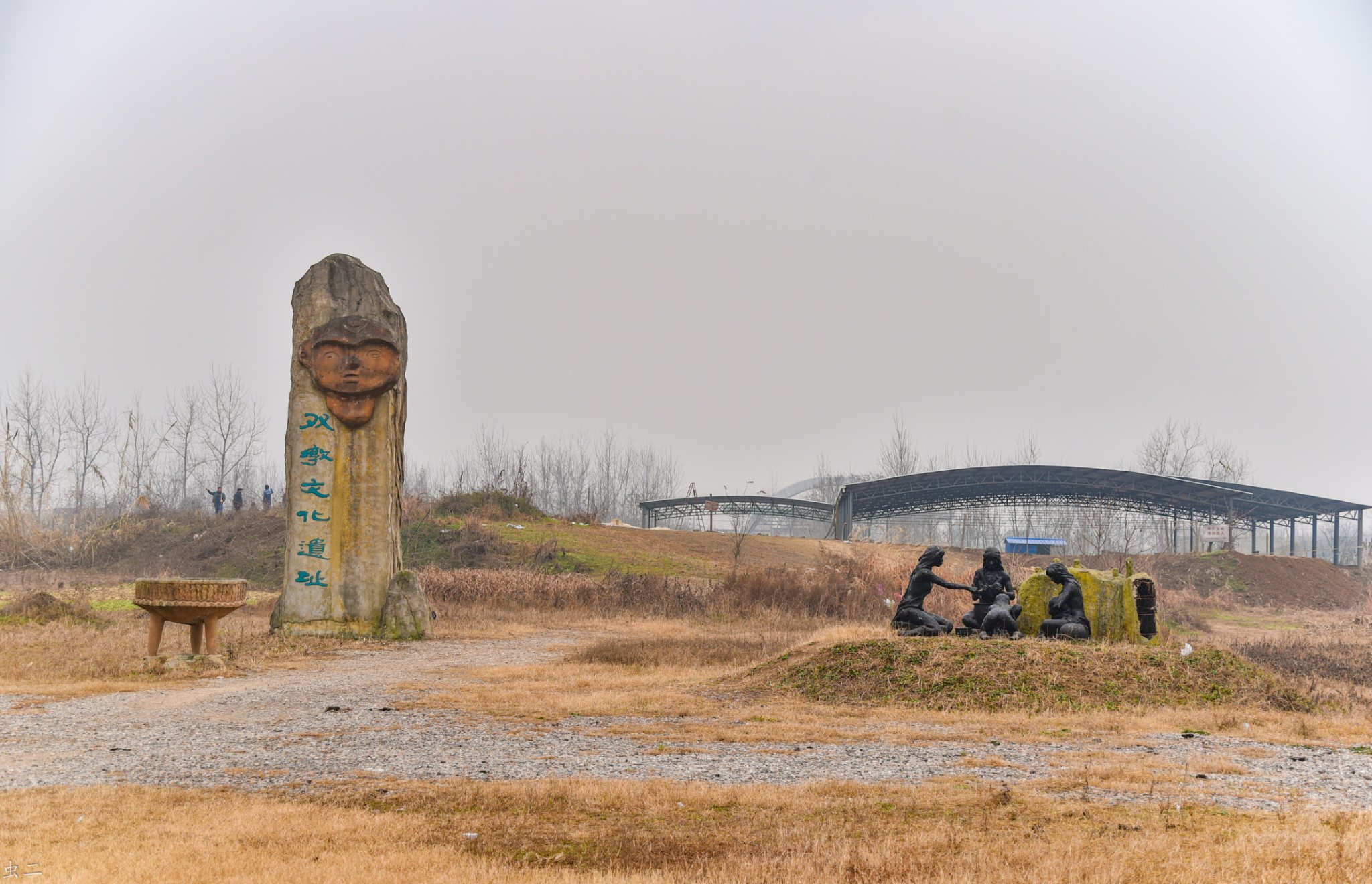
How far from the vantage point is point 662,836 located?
5.28m

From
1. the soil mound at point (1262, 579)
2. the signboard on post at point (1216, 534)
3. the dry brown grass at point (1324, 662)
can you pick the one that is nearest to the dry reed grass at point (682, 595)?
the dry brown grass at point (1324, 662)

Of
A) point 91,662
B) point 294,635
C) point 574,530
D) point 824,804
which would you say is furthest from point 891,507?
point 824,804

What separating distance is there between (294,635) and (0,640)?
4072 mm

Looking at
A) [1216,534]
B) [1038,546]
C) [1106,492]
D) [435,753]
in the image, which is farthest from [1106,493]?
[435,753]

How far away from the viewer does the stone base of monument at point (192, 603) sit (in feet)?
39.9

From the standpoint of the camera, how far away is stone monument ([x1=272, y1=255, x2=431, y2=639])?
1680 centimetres

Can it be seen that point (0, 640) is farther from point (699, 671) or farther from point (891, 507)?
point (891, 507)

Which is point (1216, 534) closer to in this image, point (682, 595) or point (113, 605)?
point (682, 595)

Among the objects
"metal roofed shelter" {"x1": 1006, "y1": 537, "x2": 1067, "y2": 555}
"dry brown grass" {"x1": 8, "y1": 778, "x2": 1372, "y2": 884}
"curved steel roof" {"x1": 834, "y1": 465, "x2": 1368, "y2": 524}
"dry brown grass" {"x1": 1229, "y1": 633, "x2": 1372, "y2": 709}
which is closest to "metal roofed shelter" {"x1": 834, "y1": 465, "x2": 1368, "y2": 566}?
"curved steel roof" {"x1": 834, "y1": 465, "x2": 1368, "y2": 524}

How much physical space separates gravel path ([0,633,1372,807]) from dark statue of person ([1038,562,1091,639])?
3.26m

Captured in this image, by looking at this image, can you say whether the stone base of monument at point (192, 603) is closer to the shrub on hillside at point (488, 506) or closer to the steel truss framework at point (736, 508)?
the shrub on hillside at point (488, 506)

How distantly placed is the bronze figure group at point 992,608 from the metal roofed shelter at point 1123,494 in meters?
35.1

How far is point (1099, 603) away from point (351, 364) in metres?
12.0

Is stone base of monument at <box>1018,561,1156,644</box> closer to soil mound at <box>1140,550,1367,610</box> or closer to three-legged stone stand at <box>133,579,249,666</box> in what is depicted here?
three-legged stone stand at <box>133,579,249,666</box>
